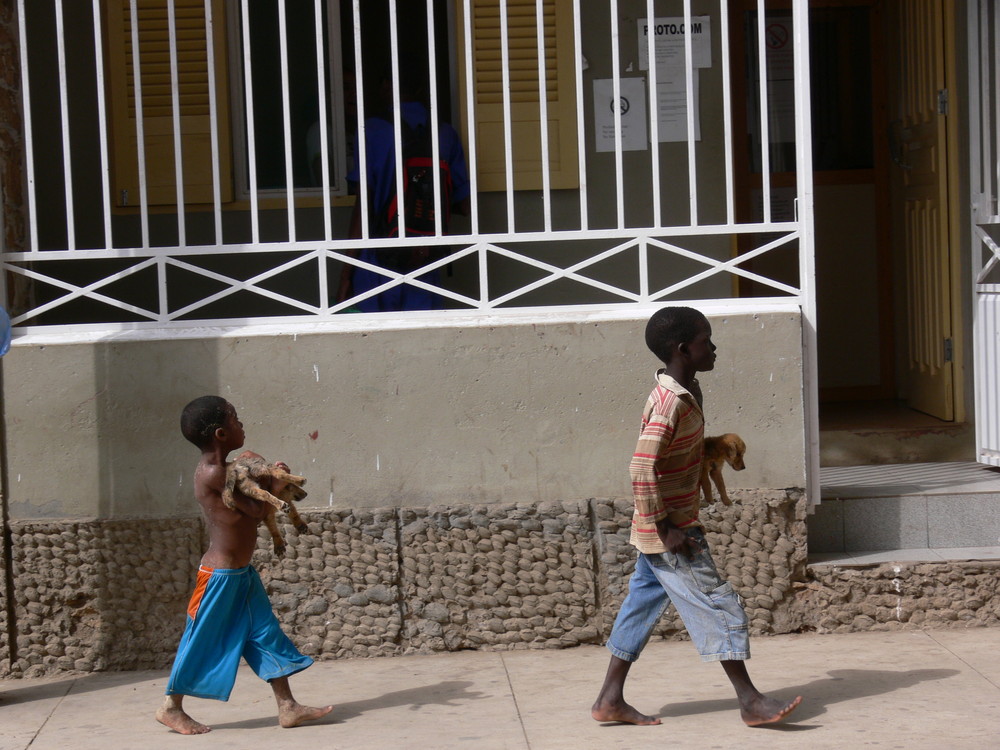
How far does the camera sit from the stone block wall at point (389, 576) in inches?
197

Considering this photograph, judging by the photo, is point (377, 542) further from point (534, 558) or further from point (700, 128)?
point (700, 128)

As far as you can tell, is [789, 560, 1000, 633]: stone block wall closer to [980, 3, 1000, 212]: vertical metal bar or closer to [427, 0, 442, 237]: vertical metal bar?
[980, 3, 1000, 212]: vertical metal bar

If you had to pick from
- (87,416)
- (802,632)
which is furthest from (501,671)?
(87,416)

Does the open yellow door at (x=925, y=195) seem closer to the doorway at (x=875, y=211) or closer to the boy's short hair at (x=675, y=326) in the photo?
the doorway at (x=875, y=211)

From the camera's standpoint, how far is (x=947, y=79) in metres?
6.26

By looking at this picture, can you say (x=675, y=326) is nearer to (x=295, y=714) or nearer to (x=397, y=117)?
(x=397, y=117)

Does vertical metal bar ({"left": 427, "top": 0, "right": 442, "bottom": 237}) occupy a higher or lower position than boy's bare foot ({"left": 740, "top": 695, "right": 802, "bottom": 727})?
higher

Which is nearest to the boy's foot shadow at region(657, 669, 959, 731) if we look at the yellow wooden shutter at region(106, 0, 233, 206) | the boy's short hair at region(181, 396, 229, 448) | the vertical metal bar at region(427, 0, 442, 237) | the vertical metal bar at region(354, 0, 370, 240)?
the boy's short hair at region(181, 396, 229, 448)

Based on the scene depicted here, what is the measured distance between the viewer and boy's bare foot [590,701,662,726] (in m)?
4.16

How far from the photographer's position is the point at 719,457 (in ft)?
13.7

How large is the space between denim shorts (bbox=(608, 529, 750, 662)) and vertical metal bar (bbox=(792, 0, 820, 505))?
1.25 m

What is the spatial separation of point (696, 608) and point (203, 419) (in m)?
1.76

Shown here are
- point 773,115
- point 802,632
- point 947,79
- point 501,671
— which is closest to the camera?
point 501,671

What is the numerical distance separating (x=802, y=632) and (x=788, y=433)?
0.86 metres
